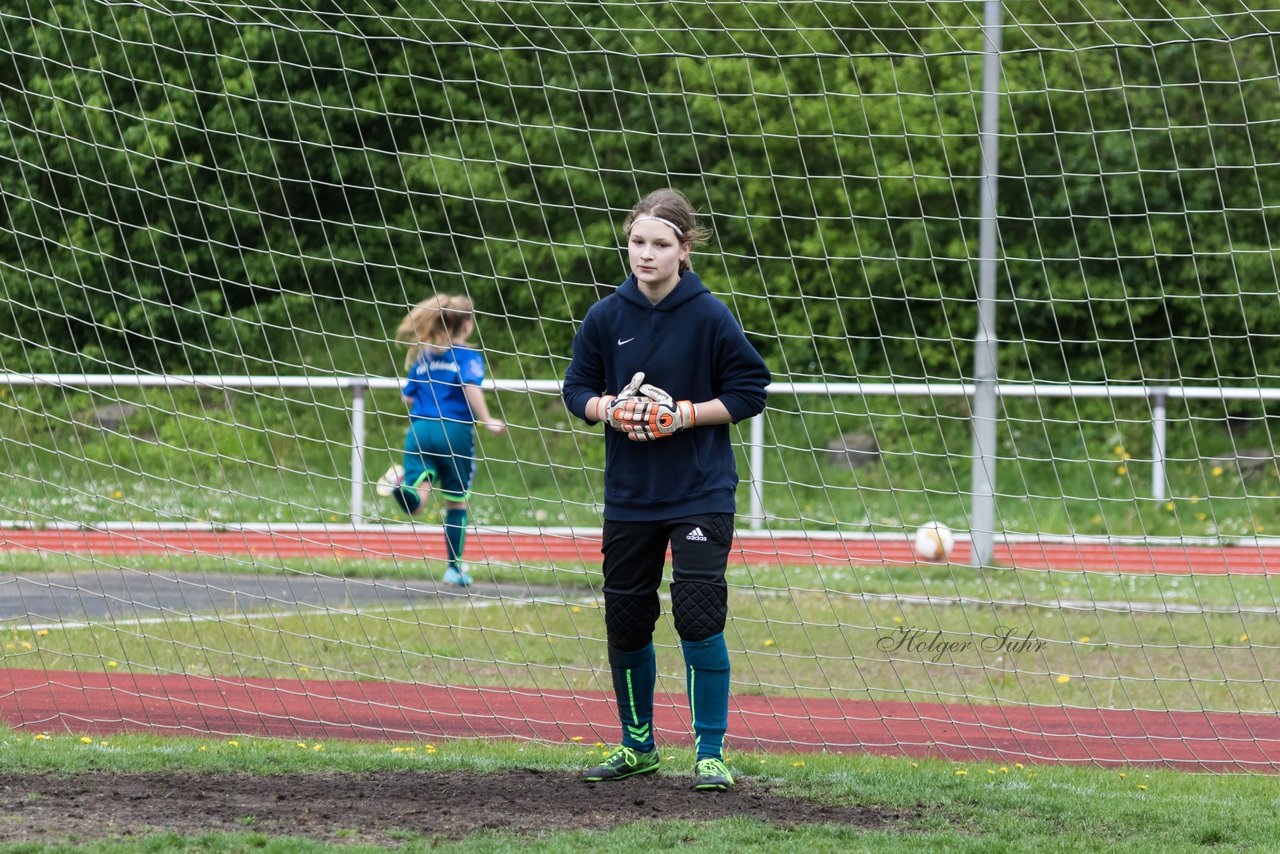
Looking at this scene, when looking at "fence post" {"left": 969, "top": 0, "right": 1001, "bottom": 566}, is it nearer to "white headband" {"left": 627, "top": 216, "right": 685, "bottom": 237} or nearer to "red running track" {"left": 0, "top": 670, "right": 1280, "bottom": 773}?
"red running track" {"left": 0, "top": 670, "right": 1280, "bottom": 773}

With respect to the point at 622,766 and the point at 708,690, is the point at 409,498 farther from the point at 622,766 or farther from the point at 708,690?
the point at 708,690

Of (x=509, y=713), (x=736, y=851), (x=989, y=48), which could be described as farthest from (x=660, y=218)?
(x=989, y=48)

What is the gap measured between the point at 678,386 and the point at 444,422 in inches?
164

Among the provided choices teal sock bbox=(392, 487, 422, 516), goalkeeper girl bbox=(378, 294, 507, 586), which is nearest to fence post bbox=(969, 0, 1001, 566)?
goalkeeper girl bbox=(378, 294, 507, 586)

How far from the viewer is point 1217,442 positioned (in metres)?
13.5

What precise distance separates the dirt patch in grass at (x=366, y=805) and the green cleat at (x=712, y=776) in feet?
0.08

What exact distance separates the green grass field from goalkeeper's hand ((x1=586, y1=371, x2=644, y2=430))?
3.46 ft

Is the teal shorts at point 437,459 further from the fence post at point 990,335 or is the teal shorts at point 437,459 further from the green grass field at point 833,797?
the green grass field at point 833,797

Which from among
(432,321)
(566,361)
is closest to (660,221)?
(432,321)

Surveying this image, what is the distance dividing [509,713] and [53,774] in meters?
1.79

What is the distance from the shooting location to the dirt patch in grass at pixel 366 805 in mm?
3812

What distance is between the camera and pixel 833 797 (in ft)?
14.0

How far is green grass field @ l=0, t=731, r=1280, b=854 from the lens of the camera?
3.71 metres

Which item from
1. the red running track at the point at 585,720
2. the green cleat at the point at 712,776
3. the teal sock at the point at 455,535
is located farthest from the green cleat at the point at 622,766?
the teal sock at the point at 455,535
